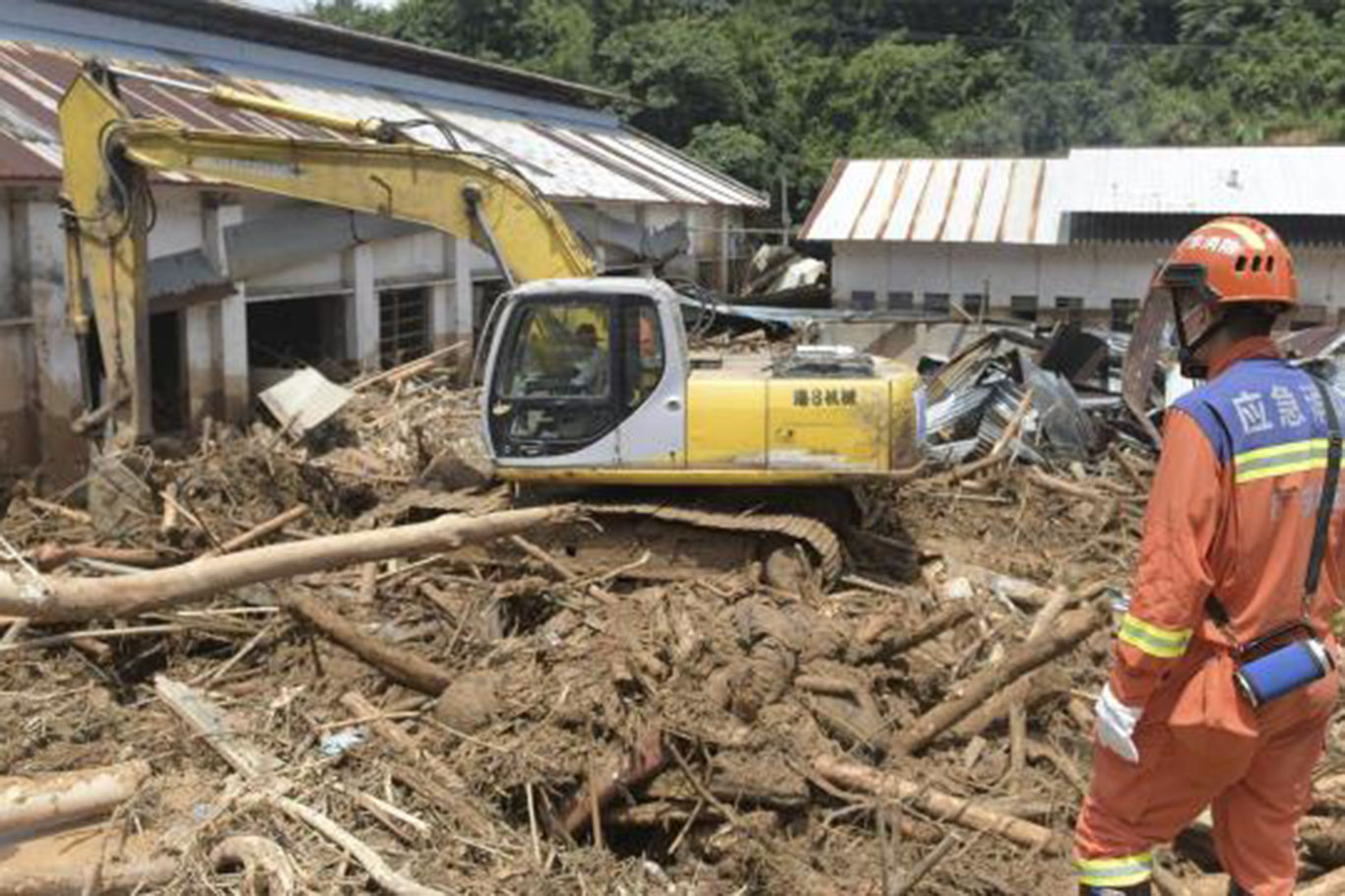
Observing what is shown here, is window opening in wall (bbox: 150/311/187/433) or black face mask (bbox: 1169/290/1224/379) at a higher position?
black face mask (bbox: 1169/290/1224/379)

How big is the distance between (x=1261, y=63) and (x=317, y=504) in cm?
4373

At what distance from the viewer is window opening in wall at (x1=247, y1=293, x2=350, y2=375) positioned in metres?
16.1

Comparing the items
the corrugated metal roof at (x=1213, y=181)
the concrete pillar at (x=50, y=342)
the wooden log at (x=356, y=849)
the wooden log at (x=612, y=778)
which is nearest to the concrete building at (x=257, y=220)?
the concrete pillar at (x=50, y=342)

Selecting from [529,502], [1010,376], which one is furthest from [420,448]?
[1010,376]

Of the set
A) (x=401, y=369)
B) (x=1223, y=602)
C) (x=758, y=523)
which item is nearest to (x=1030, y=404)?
(x=758, y=523)

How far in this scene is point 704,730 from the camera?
5883 mm

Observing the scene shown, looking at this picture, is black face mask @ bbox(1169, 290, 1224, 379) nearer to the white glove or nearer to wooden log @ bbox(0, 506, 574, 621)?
the white glove

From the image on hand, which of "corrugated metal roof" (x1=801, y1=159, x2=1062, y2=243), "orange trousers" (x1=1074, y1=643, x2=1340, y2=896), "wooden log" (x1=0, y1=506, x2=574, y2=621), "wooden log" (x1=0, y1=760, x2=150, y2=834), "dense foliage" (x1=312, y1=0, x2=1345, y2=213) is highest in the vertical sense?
"dense foliage" (x1=312, y1=0, x2=1345, y2=213)

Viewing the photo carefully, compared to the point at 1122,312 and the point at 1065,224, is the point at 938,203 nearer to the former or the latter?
the point at 1065,224

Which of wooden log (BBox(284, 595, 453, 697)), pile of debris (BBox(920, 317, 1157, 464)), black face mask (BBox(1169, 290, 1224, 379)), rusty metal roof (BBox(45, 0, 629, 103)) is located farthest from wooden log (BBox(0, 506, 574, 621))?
rusty metal roof (BBox(45, 0, 629, 103))

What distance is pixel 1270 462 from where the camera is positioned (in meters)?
3.63

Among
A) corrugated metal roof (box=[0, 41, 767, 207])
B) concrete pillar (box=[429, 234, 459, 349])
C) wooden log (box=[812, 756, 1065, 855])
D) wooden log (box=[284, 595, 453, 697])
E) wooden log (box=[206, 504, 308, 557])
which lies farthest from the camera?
concrete pillar (box=[429, 234, 459, 349])

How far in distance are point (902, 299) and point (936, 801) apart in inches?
782

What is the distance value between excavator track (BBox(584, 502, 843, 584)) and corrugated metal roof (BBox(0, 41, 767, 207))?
11.8 ft
